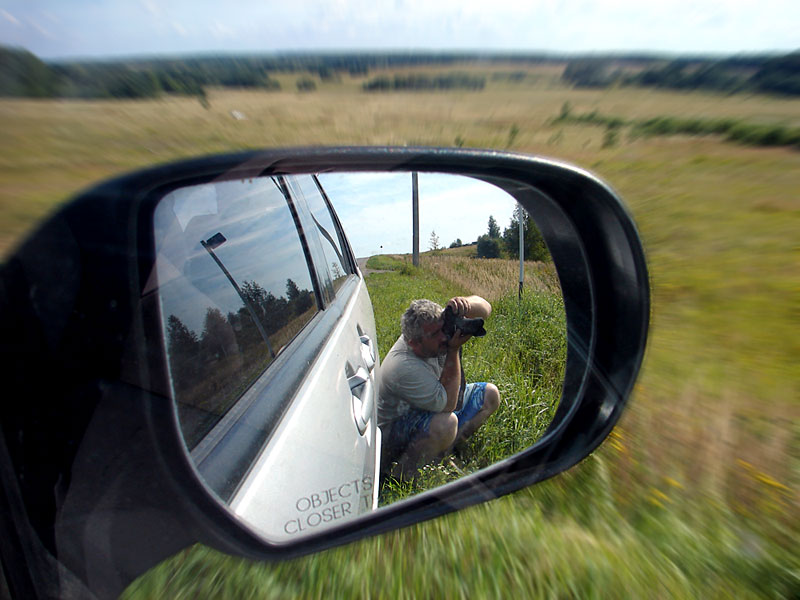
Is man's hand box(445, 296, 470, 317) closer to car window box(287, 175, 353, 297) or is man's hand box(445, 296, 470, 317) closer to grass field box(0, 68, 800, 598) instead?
car window box(287, 175, 353, 297)

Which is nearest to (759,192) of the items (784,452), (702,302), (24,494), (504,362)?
(702,302)

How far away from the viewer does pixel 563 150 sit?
1316 cm

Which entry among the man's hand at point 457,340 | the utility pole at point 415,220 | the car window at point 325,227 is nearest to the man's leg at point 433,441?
the man's hand at point 457,340

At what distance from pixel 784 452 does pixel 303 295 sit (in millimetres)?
2717

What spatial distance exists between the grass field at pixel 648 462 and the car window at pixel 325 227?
94cm

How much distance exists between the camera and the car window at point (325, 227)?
265 cm

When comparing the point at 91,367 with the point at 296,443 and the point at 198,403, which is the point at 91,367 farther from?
the point at 296,443

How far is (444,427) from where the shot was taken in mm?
2252

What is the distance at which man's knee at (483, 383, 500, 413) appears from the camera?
2354 millimetres

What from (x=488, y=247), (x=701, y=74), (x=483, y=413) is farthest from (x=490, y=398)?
(x=701, y=74)

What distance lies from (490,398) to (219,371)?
1178 millimetres

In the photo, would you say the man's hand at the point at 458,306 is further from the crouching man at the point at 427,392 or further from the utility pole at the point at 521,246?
the utility pole at the point at 521,246

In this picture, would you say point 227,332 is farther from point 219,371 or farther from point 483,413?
point 483,413

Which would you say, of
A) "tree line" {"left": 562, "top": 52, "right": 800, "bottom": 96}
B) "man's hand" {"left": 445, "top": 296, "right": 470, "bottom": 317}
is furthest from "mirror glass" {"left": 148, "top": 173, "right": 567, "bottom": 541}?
"tree line" {"left": 562, "top": 52, "right": 800, "bottom": 96}
